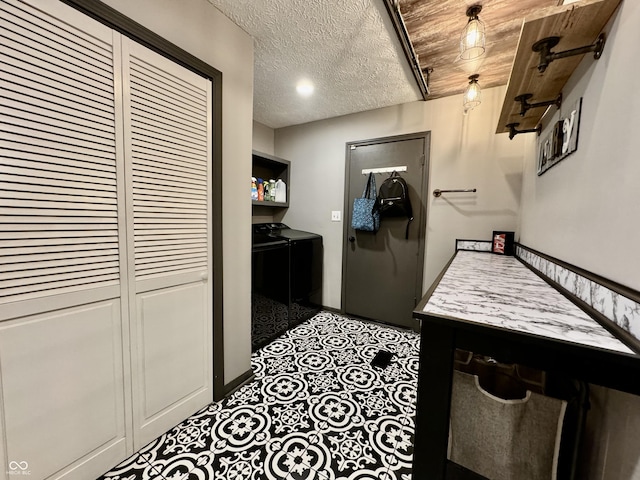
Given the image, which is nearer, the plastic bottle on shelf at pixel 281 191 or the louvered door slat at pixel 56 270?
the louvered door slat at pixel 56 270

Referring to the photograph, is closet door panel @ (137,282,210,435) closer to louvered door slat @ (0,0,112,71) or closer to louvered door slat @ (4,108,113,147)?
louvered door slat @ (4,108,113,147)

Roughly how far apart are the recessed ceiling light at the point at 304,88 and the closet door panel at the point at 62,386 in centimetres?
212

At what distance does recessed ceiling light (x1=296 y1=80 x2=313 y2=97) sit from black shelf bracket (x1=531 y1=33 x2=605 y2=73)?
1655mm

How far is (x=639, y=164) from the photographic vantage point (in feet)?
2.19

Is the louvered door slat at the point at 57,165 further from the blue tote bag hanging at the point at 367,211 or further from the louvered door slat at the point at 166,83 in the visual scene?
the blue tote bag hanging at the point at 367,211

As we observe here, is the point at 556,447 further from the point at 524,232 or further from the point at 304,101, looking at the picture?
the point at 304,101

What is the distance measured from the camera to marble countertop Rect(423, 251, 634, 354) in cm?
63

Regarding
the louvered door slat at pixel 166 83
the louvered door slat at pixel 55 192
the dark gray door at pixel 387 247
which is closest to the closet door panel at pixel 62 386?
the louvered door slat at pixel 55 192

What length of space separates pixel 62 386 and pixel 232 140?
4.69ft

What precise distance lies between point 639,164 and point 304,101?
8.04 feet

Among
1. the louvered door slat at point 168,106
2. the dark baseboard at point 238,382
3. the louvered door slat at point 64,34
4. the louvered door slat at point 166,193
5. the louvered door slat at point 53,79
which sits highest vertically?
the louvered door slat at point 64,34

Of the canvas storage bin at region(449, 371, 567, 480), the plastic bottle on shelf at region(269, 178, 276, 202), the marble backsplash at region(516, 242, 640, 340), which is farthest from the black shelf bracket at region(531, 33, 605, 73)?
the plastic bottle on shelf at region(269, 178, 276, 202)

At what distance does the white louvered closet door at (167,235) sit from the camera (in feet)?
3.93

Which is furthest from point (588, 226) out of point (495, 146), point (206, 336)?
point (206, 336)
